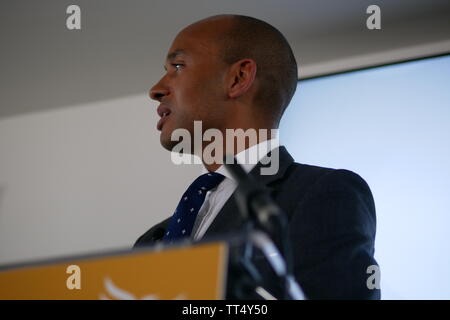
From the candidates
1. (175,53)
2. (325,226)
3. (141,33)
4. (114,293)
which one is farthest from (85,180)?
(114,293)

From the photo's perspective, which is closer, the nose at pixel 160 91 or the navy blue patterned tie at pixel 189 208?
the navy blue patterned tie at pixel 189 208

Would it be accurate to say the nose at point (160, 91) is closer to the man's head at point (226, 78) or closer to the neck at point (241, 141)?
the man's head at point (226, 78)

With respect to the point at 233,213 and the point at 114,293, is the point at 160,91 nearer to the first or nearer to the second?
the point at 233,213

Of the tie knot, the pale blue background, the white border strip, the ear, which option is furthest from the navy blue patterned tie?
the white border strip

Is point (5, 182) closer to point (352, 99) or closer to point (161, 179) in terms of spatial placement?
point (161, 179)

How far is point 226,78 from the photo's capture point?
1442mm

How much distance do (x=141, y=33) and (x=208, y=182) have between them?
3.47 ft

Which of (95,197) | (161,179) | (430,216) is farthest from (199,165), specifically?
(430,216)

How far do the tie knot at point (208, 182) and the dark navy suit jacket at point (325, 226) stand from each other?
10cm

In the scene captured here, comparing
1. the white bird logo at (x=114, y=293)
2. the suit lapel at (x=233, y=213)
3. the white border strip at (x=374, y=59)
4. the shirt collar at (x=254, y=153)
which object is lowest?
the white bird logo at (x=114, y=293)

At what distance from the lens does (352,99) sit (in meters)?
2.09

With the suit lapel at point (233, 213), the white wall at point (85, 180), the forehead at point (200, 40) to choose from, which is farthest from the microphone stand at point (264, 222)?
the white wall at point (85, 180)

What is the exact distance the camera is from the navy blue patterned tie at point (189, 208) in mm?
1184

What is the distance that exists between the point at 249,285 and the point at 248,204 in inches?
3.3
